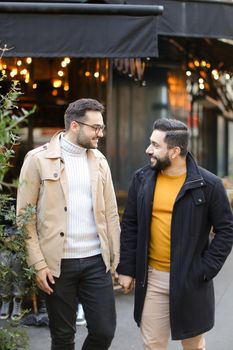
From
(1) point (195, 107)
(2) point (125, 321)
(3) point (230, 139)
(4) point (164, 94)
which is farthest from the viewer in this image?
(3) point (230, 139)

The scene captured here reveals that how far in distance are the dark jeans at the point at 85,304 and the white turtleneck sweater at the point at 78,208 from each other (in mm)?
68

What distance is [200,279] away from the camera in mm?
3537

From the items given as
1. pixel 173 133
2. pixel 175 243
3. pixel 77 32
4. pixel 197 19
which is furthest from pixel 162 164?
pixel 197 19

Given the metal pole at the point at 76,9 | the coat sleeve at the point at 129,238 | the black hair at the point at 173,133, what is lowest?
the coat sleeve at the point at 129,238

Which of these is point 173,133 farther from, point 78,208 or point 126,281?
point 126,281

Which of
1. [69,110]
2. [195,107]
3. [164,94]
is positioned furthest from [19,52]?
[195,107]

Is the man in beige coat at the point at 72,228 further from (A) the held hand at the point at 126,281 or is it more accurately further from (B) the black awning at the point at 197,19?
(B) the black awning at the point at 197,19

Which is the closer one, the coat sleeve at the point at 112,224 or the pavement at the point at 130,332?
the coat sleeve at the point at 112,224

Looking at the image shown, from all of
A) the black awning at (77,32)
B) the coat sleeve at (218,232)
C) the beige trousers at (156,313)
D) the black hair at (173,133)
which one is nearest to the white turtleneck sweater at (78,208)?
the beige trousers at (156,313)

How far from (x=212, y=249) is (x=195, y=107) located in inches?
572

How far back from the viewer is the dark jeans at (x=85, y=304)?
11.9ft

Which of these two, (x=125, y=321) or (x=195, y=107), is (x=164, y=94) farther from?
(x=125, y=321)

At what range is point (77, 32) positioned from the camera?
5719 mm

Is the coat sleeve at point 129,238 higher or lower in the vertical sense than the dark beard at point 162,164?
lower
